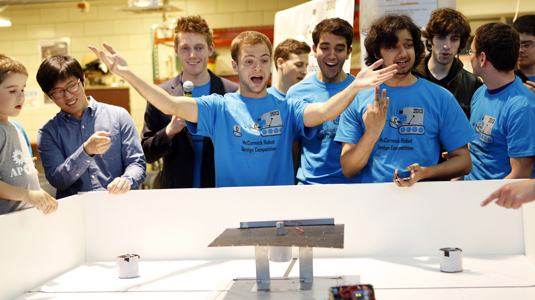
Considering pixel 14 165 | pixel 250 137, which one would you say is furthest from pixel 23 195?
pixel 250 137

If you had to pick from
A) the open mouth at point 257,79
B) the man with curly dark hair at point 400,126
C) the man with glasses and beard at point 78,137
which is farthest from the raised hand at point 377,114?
the man with glasses and beard at point 78,137

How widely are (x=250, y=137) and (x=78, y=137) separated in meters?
0.77

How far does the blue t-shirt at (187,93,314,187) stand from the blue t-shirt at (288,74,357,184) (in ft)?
0.61

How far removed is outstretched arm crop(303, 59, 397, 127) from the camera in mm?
2164

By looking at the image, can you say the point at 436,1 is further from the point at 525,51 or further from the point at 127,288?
the point at 127,288

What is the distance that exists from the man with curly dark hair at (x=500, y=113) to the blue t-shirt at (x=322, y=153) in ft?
1.86

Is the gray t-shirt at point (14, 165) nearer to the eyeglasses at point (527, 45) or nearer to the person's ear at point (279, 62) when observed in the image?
the person's ear at point (279, 62)

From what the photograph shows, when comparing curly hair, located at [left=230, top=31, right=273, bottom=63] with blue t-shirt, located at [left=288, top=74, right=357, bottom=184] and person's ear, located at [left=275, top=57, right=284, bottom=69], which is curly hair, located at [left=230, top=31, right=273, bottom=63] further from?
person's ear, located at [left=275, top=57, right=284, bottom=69]

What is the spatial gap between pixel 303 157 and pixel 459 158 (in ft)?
2.20

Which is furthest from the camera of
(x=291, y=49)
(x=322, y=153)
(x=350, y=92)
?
(x=291, y=49)

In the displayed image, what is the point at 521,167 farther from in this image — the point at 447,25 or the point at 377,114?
the point at 447,25

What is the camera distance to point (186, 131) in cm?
275

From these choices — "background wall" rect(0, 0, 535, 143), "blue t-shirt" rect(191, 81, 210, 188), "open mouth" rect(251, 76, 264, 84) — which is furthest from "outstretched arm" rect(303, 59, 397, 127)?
"background wall" rect(0, 0, 535, 143)

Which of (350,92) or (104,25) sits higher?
(104,25)
